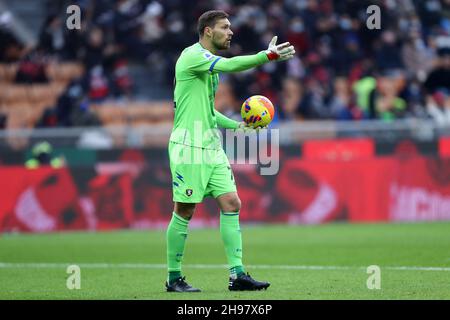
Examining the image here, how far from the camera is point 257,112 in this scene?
30.6 ft

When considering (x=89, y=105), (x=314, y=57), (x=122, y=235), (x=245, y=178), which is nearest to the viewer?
(x=122, y=235)

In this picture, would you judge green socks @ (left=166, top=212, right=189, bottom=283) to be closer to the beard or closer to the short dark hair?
the beard

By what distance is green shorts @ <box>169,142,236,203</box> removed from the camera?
9.17 meters

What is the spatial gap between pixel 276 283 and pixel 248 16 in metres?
15.8

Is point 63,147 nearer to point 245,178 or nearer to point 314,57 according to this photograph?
point 245,178

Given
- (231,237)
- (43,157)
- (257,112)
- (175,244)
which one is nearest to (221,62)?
(257,112)

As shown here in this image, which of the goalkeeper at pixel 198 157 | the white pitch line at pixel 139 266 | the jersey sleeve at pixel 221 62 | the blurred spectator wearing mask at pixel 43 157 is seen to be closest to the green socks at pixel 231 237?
the goalkeeper at pixel 198 157

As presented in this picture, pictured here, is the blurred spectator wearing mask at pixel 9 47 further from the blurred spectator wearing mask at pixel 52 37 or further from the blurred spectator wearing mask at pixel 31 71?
the blurred spectator wearing mask at pixel 31 71

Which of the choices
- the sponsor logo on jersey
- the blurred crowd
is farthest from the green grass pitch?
the blurred crowd

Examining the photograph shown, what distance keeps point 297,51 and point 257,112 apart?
50.7 ft

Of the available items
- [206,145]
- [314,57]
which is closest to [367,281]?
[206,145]

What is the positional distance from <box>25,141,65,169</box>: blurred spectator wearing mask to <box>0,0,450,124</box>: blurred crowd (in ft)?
12.1

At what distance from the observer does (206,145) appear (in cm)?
931

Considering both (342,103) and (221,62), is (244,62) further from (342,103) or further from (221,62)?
(342,103)
